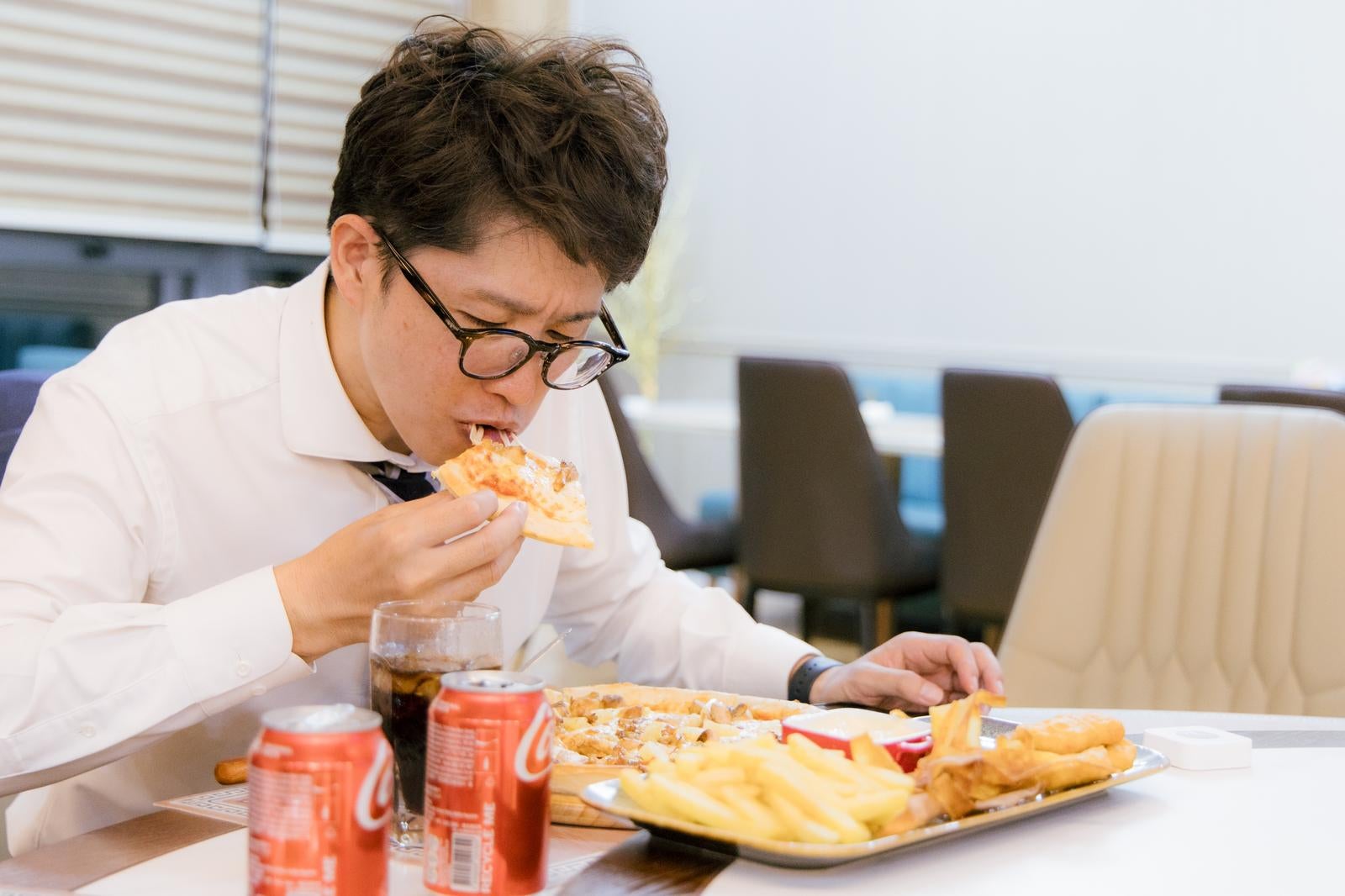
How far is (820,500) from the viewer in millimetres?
4195

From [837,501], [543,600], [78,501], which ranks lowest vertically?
[837,501]

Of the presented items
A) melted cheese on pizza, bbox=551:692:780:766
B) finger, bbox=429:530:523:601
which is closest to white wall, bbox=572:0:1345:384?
melted cheese on pizza, bbox=551:692:780:766

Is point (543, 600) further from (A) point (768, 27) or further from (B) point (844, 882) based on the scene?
(A) point (768, 27)

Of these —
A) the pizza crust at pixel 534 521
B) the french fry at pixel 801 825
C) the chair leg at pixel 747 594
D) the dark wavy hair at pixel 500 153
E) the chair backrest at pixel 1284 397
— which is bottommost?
the chair leg at pixel 747 594

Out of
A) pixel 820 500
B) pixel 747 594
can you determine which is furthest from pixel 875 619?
pixel 747 594

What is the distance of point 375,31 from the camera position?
5.51 m

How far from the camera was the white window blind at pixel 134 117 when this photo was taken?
4.48 m

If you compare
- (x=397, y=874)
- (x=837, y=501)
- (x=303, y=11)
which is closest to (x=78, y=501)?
(x=397, y=874)

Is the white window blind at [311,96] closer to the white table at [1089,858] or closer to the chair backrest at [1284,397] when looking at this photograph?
the chair backrest at [1284,397]

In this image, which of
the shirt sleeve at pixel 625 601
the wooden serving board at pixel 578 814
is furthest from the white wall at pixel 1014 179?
the wooden serving board at pixel 578 814

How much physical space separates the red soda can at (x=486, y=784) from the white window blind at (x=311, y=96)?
4.55m

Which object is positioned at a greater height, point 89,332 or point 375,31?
point 375,31

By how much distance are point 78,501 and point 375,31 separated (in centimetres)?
445

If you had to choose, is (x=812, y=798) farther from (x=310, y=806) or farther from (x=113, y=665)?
(x=113, y=665)
